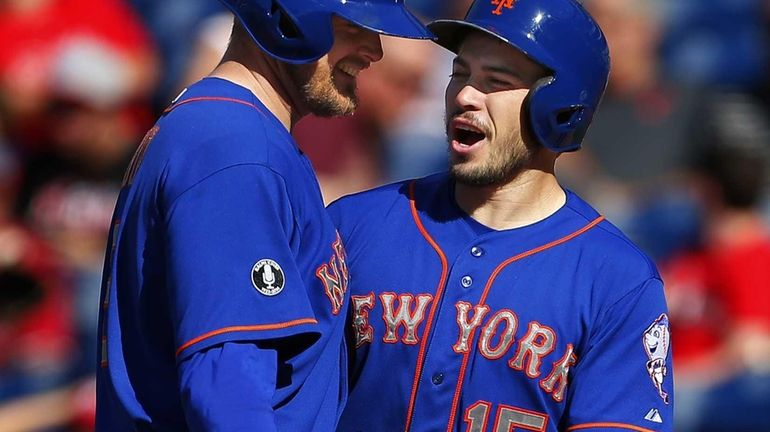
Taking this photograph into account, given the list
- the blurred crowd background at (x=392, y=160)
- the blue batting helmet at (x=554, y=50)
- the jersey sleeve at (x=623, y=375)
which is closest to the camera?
the jersey sleeve at (x=623, y=375)

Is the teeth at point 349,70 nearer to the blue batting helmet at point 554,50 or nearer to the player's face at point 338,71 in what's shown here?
the player's face at point 338,71

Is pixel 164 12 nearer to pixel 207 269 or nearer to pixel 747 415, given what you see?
pixel 747 415

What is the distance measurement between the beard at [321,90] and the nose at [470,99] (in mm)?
318

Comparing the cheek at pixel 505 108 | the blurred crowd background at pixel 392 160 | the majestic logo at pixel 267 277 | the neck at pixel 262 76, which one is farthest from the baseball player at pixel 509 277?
the blurred crowd background at pixel 392 160

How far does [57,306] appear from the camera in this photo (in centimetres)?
544

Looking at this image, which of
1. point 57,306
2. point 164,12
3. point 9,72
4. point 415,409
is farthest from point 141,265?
point 164,12

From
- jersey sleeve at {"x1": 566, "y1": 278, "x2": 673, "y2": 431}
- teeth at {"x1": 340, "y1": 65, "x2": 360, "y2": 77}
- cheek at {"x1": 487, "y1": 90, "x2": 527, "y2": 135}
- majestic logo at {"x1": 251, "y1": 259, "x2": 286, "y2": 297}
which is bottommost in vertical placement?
jersey sleeve at {"x1": 566, "y1": 278, "x2": 673, "y2": 431}

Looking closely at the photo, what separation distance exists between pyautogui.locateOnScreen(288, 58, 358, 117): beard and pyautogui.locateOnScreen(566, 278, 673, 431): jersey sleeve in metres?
0.74

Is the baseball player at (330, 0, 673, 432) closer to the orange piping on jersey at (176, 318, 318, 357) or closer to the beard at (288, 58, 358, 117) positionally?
the beard at (288, 58, 358, 117)

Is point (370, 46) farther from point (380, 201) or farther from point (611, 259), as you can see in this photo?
point (611, 259)

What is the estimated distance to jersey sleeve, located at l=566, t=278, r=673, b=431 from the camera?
2.81 metres

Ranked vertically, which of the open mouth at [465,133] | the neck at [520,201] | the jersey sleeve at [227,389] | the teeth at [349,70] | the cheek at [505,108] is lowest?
the jersey sleeve at [227,389]

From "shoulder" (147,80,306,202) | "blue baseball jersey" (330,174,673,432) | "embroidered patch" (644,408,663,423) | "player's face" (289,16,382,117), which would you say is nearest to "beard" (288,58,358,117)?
"player's face" (289,16,382,117)

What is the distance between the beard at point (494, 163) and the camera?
2.96 metres
